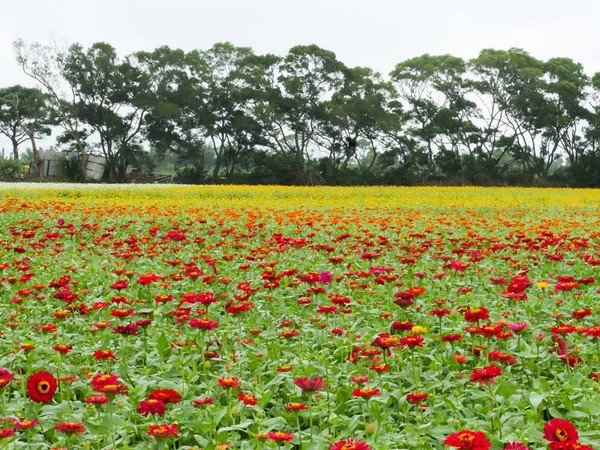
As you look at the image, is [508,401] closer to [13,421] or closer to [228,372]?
[228,372]

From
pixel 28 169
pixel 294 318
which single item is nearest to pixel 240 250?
pixel 294 318

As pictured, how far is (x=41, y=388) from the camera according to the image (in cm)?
219

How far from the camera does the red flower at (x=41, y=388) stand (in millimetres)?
2184

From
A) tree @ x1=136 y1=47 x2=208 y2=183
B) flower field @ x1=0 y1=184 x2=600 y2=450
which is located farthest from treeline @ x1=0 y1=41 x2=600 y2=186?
flower field @ x1=0 y1=184 x2=600 y2=450

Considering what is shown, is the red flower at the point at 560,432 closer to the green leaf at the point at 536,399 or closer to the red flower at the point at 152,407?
the green leaf at the point at 536,399

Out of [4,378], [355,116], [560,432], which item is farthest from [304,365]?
[355,116]

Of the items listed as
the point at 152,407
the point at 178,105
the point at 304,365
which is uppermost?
the point at 178,105

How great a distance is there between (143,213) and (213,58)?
27.4m

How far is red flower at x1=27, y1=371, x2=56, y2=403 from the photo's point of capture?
2.18 metres

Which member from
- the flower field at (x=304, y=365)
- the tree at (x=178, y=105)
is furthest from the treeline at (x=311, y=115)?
the flower field at (x=304, y=365)

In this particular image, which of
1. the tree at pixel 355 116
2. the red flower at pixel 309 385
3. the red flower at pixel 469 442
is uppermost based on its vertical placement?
the tree at pixel 355 116

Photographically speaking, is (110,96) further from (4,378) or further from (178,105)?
(4,378)

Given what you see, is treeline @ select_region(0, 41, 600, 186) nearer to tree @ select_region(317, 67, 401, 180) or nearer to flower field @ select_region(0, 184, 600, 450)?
tree @ select_region(317, 67, 401, 180)

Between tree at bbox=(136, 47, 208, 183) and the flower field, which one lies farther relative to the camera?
tree at bbox=(136, 47, 208, 183)
